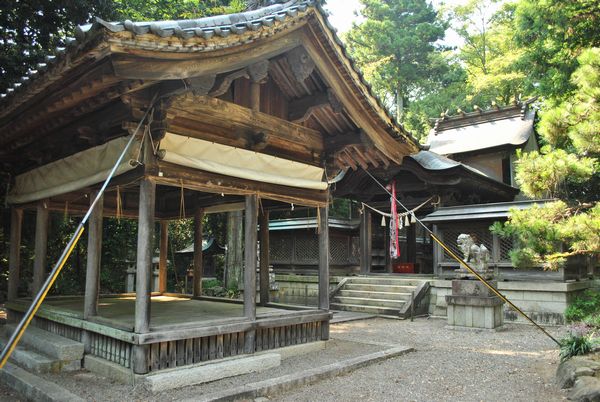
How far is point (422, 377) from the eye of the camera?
6.39 m

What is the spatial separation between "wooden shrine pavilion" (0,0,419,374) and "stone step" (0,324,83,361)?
0.15 meters

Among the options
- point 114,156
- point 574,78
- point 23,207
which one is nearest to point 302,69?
point 114,156

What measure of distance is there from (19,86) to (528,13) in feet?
48.8

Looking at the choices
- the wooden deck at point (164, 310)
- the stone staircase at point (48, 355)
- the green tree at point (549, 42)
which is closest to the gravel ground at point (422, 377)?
the stone staircase at point (48, 355)

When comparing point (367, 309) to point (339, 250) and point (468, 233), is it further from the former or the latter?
point (339, 250)

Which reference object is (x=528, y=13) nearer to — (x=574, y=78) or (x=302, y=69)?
(x=574, y=78)

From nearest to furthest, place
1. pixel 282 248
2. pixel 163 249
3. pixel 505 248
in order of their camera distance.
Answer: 1. pixel 163 249
2. pixel 505 248
3. pixel 282 248

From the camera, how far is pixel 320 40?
6.43 metres

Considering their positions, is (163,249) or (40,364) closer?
(40,364)

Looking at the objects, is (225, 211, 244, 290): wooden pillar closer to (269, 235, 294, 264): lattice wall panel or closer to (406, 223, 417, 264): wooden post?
(269, 235, 294, 264): lattice wall panel

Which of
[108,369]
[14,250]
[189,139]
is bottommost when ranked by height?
[108,369]

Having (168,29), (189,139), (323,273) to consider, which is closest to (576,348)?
(323,273)

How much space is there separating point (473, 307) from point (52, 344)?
9.31m

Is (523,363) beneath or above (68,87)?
beneath
